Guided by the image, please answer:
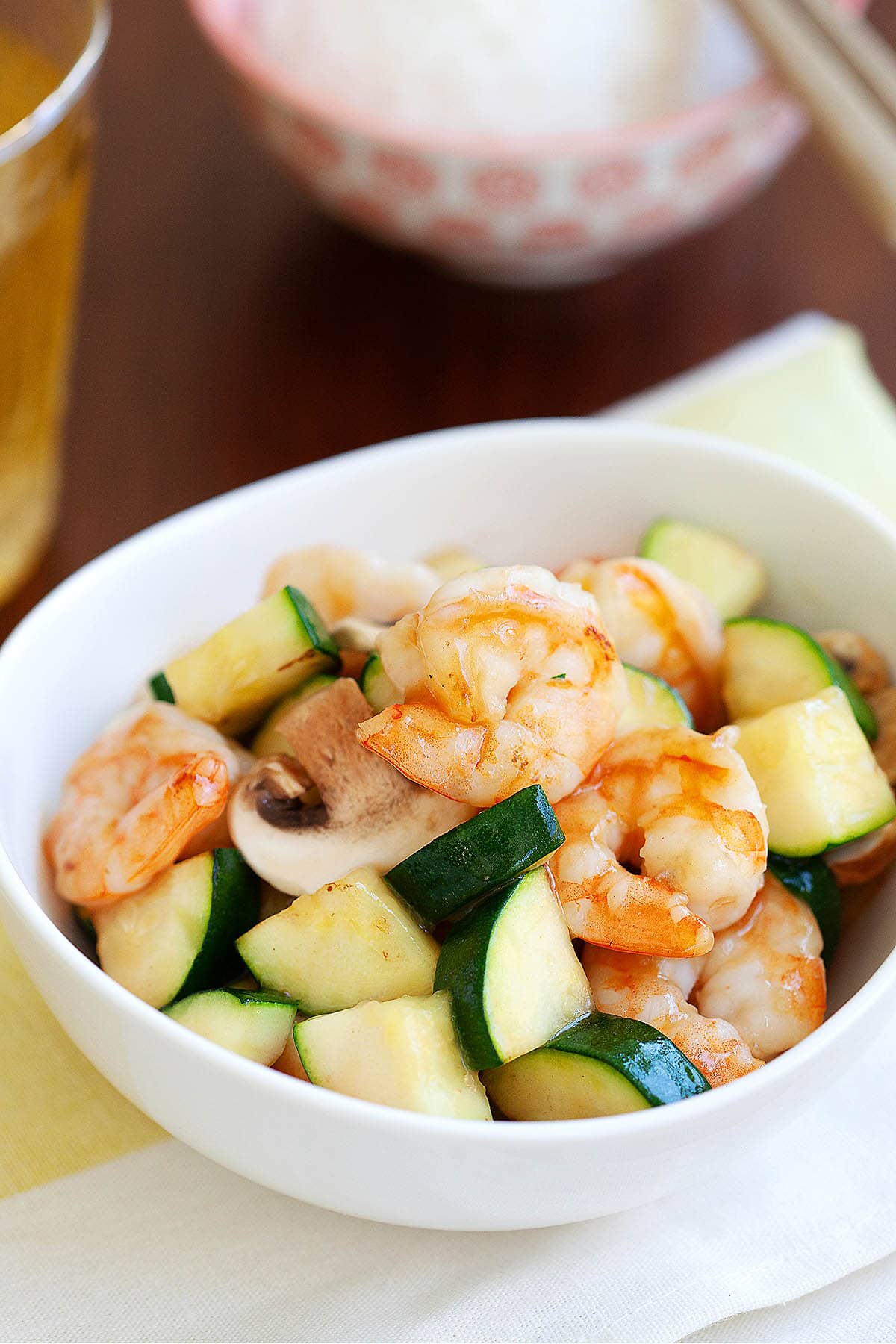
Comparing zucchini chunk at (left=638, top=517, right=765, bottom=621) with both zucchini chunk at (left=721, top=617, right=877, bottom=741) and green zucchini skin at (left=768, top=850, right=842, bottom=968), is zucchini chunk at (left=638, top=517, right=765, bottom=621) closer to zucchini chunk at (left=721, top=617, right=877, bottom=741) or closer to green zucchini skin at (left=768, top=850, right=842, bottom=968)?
zucchini chunk at (left=721, top=617, right=877, bottom=741)

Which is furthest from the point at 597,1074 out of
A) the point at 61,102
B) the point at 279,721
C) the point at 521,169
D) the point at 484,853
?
the point at 521,169

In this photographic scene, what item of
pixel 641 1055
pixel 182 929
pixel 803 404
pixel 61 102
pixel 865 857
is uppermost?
pixel 61 102

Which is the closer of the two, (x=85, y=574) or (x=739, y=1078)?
(x=739, y=1078)

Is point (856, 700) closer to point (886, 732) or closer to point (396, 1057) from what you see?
point (886, 732)

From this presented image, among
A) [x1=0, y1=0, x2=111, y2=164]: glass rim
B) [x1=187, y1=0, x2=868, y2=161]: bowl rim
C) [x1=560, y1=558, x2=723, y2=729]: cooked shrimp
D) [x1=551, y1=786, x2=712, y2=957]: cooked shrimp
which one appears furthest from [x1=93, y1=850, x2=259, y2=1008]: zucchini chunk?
[x1=187, y1=0, x2=868, y2=161]: bowl rim

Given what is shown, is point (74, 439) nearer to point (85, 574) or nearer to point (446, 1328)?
point (85, 574)

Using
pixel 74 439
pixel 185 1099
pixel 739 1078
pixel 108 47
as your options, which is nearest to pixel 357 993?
pixel 185 1099

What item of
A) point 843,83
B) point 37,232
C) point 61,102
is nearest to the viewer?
point 61,102

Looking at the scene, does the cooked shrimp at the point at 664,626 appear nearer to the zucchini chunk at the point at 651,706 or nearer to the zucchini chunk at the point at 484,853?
the zucchini chunk at the point at 651,706
